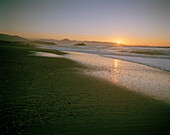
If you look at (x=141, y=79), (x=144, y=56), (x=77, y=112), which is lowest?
(x=77, y=112)

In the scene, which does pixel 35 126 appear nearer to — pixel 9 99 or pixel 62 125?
pixel 62 125

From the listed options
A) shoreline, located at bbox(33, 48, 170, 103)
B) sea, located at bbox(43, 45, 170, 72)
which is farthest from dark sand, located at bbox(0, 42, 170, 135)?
sea, located at bbox(43, 45, 170, 72)

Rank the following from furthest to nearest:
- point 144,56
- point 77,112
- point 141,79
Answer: point 144,56, point 141,79, point 77,112

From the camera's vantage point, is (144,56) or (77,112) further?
(144,56)

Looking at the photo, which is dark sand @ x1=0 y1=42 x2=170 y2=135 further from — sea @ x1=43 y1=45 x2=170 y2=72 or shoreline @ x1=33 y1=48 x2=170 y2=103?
sea @ x1=43 y1=45 x2=170 y2=72

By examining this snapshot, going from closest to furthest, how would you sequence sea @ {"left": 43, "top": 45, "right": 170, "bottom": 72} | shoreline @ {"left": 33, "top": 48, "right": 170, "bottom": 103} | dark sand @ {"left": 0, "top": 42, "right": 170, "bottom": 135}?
dark sand @ {"left": 0, "top": 42, "right": 170, "bottom": 135} < shoreline @ {"left": 33, "top": 48, "right": 170, "bottom": 103} < sea @ {"left": 43, "top": 45, "right": 170, "bottom": 72}

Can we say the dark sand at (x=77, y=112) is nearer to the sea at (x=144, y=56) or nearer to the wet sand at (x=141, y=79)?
the wet sand at (x=141, y=79)

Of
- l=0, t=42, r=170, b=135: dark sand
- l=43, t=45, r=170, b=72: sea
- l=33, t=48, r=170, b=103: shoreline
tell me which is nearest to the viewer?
l=0, t=42, r=170, b=135: dark sand

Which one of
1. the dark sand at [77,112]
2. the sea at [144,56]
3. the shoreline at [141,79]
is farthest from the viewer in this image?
the sea at [144,56]

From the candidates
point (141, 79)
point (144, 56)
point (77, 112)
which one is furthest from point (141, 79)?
point (144, 56)

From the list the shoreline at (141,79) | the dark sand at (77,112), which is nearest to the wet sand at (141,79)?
the shoreline at (141,79)

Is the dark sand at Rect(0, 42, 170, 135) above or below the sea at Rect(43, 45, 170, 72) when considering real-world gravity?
below

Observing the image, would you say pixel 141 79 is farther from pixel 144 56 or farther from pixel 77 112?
pixel 144 56

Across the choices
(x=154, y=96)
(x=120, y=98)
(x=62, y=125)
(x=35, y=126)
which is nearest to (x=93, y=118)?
(x=62, y=125)
